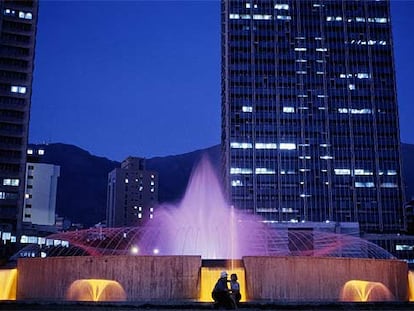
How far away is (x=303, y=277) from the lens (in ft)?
66.0

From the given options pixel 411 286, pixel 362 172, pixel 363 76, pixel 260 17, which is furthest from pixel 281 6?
pixel 411 286

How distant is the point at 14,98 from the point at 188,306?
8700 centimetres

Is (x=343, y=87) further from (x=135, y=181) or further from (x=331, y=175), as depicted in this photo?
(x=135, y=181)

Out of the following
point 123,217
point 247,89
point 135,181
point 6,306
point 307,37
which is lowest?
point 6,306

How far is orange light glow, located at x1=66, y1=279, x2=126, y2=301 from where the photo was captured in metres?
19.8

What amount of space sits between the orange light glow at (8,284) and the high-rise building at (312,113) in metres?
101

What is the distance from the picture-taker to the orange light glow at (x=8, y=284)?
2177 cm

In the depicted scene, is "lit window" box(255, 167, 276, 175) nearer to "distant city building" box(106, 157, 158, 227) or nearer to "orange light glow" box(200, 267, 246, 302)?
"distant city building" box(106, 157, 158, 227)

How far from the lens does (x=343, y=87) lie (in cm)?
13125

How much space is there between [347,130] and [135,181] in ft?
268

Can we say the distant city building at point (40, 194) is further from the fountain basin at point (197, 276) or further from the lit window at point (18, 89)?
the fountain basin at point (197, 276)

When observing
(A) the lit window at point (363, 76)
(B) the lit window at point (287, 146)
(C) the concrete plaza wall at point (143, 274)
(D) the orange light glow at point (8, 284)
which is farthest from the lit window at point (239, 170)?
(C) the concrete plaza wall at point (143, 274)

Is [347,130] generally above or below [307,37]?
below

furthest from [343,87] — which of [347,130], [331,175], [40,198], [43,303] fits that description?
[43,303]
